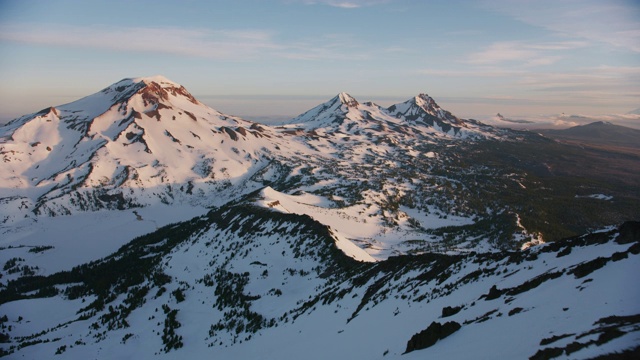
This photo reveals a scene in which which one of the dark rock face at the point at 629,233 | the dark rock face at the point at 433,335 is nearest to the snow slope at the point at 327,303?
the dark rock face at the point at 629,233

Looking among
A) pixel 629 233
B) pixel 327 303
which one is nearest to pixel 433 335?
pixel 629 233

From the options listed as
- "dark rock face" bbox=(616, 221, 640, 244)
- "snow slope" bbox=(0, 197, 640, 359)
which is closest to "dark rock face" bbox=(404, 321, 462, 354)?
"snow slope" bbox=(0, 197, 640, 359)

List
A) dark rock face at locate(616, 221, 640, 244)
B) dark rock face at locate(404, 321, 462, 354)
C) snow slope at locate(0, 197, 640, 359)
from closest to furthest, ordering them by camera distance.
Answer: snow slope at locate(0, 197, 640, 359) < dark rock face at locate(404, 321, 462, 354) < dark rock face at locate(616, 221, 640, 244)

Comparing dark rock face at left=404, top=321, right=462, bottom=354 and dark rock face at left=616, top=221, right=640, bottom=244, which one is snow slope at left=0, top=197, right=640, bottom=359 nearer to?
dark rock face at left=616, top=221, right=640, bottom=244

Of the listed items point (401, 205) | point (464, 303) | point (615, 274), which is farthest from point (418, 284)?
point (401, 205)

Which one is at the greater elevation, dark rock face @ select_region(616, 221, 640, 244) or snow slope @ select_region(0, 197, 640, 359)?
dark rock face @ select_region(616, 221, 640, 244)

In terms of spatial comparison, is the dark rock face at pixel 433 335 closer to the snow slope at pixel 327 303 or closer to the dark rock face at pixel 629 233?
the snow slope at pixel 327 303

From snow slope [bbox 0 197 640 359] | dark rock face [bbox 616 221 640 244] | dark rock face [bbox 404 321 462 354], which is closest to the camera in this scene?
snow slope [bbox 0 197 640 359]

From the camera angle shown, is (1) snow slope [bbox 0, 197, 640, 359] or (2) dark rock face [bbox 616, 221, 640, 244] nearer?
(1) snow slope [bbox 0, 197, 640, 359]

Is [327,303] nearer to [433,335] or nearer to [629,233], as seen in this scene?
[433,335]

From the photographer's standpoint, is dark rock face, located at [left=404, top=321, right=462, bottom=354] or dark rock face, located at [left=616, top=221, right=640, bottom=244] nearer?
dark rock face, located at [left=404, top=321, right=462, bottom=354]

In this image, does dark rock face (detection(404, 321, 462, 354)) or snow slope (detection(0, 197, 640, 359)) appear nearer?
snow slope (detection(0, 197, 640, 359))
